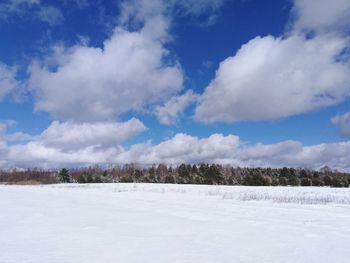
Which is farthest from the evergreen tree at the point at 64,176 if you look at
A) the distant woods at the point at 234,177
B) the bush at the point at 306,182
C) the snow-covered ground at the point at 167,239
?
the snow-covered ground at the point at 167,239

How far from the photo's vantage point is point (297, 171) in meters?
90.8

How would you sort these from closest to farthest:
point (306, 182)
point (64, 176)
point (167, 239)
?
point (167, 239), point (306, 182), point (64, 176)

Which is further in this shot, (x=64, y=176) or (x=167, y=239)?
(x=64, y=176)

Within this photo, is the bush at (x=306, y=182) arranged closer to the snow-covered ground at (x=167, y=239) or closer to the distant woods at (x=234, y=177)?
the distant woods at (x=234, y=177)

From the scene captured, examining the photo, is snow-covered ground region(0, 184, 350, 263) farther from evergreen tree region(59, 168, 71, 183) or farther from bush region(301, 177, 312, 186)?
evergreen tree region(59, 168, 71, 183)

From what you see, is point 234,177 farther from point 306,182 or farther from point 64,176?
point 64,176

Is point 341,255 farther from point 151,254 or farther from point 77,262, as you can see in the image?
point 77,262

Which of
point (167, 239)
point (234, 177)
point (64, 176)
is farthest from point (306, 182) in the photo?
point (64, 176)

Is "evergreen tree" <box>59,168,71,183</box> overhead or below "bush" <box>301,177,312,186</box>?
overhead

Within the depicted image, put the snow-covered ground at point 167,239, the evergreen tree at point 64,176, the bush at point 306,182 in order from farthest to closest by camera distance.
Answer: the evergreen tree at point 64,176 < the bush at point 306,182 < the snow-covered ground at point 167,239

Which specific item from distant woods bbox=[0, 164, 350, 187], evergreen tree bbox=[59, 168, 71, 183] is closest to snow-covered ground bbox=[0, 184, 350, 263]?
distant woods bbox=[0, 164, 350, 187]

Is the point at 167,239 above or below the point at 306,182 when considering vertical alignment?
below

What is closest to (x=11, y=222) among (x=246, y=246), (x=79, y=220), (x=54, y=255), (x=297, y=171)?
(x=79, y=220)

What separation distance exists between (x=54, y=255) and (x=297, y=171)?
89.3 meters
